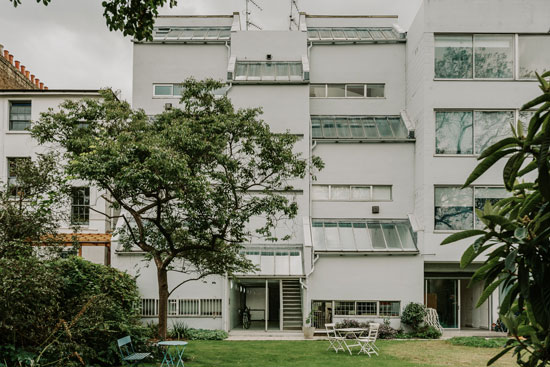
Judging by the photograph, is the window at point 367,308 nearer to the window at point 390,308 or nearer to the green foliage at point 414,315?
the window at point 390,308

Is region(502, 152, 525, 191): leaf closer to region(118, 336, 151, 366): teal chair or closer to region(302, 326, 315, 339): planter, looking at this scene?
region(118, 336, 151, 366): teal chair

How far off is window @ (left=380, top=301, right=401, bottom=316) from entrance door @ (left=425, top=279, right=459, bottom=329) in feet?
6.65

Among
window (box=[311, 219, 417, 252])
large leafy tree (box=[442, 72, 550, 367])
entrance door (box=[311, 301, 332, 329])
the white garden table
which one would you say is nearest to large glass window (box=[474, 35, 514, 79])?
window (box=[311, 219, 417, 252])

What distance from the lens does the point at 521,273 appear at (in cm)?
281

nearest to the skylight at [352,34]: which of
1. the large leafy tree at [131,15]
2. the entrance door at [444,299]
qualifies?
the entrance door at [444,299]

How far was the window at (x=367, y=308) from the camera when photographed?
24281 millimetres

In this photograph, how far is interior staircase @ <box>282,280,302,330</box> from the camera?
24.7 meters

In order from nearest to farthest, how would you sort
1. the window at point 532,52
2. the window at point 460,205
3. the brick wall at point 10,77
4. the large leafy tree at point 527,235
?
the large leafy tree at point 527,235, the window at point 460,205, the window at point 532,52, the brick wall at point 10,77

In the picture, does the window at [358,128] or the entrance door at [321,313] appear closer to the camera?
the entrance door at [321,313]

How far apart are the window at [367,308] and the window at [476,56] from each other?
9.95 meters

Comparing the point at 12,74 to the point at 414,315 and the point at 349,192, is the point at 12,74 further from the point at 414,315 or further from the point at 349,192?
the point at 414,315

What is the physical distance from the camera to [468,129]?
24969 mm

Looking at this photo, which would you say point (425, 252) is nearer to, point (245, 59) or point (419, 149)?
point (419, 149)

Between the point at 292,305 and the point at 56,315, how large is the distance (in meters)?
13.5
